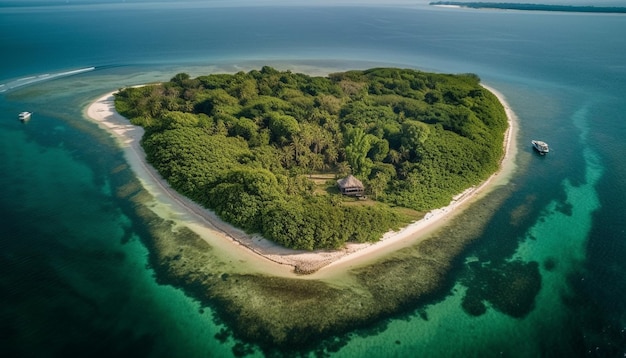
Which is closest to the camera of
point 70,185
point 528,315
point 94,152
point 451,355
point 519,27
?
point 451,355

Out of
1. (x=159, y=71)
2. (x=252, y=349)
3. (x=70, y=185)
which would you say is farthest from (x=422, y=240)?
(x=159, y=71)

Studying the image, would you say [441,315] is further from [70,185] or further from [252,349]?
[70,185]

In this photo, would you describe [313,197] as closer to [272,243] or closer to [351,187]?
[351,187]

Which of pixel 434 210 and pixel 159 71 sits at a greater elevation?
pixel 159 71

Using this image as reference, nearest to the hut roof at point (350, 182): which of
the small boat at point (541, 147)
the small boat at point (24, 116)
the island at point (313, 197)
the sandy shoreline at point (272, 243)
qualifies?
the island at point (313, 197)

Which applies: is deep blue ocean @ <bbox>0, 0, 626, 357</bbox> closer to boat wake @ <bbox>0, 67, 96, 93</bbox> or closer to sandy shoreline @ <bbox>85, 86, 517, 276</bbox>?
boat wake @ <bbox>0, 67, 96, 93</bbox>

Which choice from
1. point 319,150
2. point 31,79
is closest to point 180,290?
point 319,150

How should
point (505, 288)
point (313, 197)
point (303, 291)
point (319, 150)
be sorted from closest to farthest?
point (303, 291)
point (505, 288)
point (313, 197)
point (319, 150)
